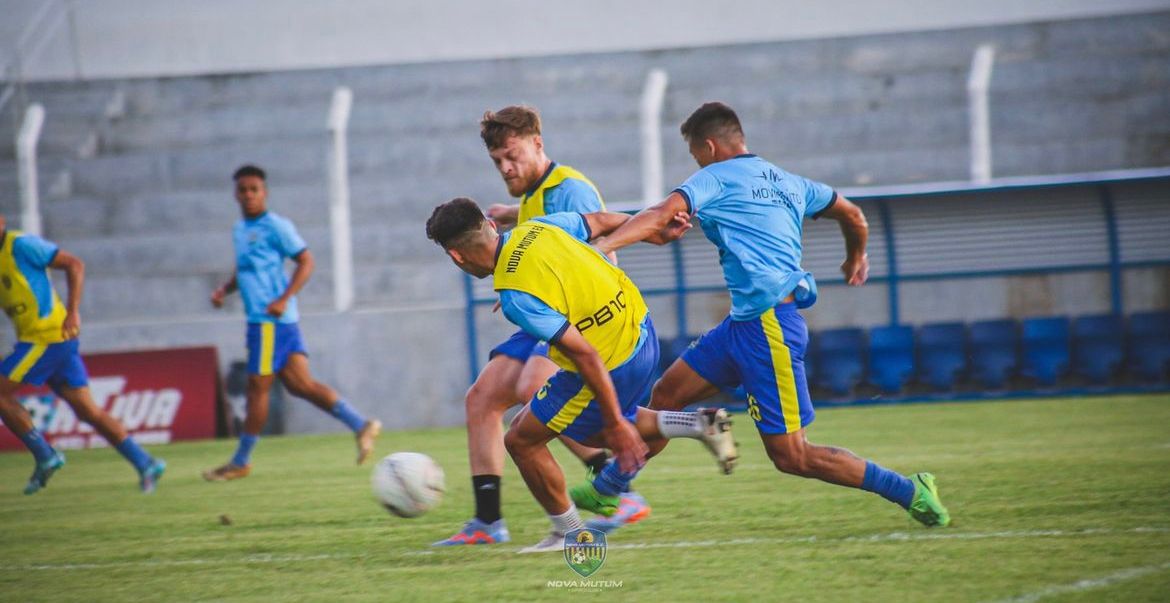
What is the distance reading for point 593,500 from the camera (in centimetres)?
683

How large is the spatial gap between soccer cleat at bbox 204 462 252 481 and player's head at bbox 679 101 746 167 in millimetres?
5615

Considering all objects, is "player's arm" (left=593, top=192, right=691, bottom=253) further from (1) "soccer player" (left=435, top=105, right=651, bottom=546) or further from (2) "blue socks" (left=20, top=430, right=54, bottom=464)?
(2) "blue socks" (left=20, top=430, right=54, bottom=464)

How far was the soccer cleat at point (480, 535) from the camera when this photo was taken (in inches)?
264

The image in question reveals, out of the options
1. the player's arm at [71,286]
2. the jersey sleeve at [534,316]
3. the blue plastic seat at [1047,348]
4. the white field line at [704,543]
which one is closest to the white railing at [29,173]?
the player's arm at [71,286]

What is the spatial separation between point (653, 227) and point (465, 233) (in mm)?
770

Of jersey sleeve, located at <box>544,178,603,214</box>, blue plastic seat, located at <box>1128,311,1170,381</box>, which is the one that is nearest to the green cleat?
jersey sleeve, located at <box>544,178,603,214</box>

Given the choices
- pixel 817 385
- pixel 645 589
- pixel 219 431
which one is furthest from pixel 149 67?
pixel 645 589

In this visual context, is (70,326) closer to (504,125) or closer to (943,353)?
(504,125)

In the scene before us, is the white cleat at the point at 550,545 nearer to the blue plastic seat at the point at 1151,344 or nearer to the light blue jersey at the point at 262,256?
the light blue jersey at the point at 262,256

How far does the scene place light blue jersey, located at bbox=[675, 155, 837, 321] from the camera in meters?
6.44

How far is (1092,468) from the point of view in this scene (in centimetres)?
845

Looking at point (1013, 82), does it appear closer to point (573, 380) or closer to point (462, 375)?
point (462, 375)

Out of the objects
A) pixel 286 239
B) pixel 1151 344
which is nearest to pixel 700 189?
pixel 286 239

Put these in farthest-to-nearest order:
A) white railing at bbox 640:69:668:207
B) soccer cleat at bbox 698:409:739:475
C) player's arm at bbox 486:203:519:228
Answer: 1. white railing at bbox 640:69:668:207
2. player's arm at bbox 486:203:519:228
3. soccer cleat at bbox 698:409:739:475
